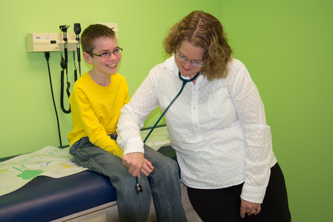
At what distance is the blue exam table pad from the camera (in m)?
1.11

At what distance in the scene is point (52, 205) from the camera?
3.78ft

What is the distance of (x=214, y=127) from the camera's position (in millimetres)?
1210

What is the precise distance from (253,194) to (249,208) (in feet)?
0.20

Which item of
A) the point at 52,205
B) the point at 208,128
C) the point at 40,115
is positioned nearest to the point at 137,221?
the point at 52,205

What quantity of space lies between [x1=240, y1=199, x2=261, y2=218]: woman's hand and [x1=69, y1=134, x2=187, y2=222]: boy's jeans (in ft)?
0.87

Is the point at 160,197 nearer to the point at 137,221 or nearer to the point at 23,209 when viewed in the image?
the point at 137,221

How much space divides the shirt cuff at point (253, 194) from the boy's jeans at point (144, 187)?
0.30 meters

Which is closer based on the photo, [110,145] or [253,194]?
[253,194]

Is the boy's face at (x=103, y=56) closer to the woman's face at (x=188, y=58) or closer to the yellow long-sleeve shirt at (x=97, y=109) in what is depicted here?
the yellow long-sleeve shirt at (x=97, y=109)

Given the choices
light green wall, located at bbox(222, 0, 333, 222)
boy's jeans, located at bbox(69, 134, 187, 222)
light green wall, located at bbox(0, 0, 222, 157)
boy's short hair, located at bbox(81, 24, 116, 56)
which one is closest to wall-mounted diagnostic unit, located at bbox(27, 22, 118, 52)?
light green wall, located at bbox(0, 0, 222, 157)

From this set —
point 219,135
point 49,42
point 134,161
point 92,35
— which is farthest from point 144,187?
point 49,42

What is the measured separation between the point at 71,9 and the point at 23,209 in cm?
121

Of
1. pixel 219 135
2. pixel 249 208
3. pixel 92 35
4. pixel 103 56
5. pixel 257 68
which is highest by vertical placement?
pixel 92 35

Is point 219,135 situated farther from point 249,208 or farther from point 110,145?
point 110,145
